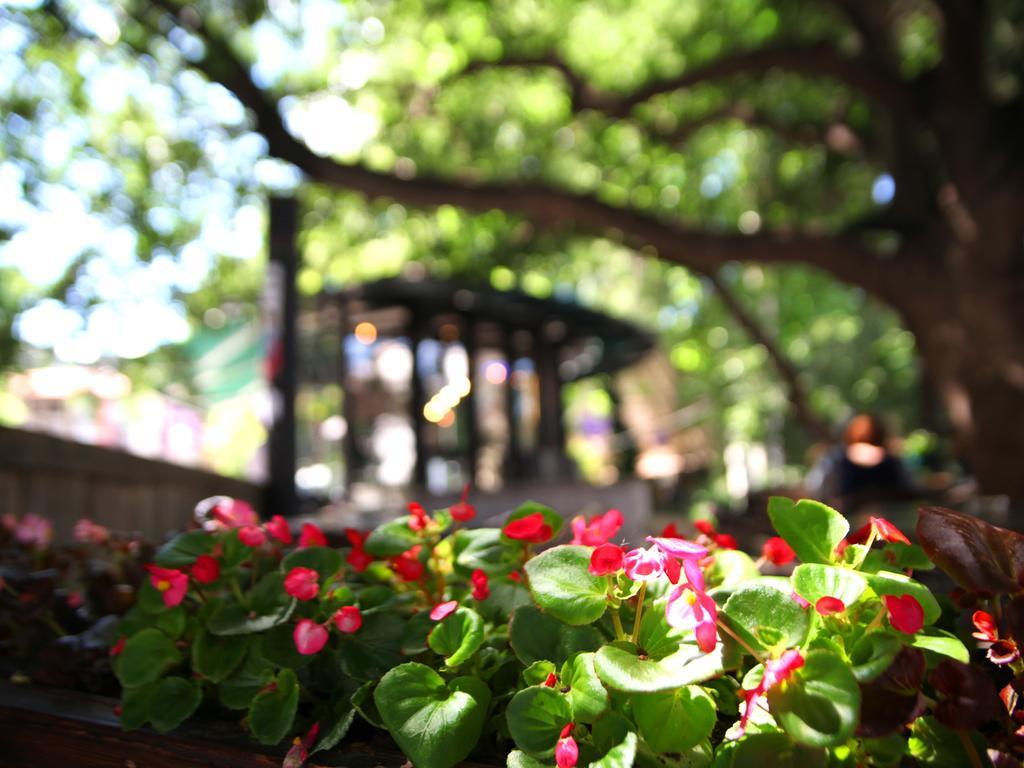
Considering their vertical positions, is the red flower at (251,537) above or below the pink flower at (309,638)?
above

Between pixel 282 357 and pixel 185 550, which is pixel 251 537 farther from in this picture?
pixel 282 357

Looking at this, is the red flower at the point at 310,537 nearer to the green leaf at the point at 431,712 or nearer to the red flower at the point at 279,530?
the red flower at the point at 279,530

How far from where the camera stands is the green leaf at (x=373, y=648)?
935 mm

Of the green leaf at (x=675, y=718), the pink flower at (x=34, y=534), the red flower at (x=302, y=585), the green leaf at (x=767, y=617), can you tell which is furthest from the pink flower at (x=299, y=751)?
the pink flower at (x=34, y=534)

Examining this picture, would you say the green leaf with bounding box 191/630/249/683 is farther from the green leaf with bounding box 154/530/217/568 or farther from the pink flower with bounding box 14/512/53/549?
the pink flower with bounding box 14/512/53/549

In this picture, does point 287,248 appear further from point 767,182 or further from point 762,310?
point 762,310

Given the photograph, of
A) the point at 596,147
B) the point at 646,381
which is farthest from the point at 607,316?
the point at 646,381

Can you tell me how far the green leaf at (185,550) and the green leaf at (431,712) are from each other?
1.32 ft

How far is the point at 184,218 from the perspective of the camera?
30.6 feet

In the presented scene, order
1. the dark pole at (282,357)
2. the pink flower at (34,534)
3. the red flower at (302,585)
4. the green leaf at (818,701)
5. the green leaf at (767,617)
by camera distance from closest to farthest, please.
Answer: the green leaf at (818,701)
the green leaf at (767,617)
the red flower at (302,585)
the pink flower at (34,534)
the dark pole at (282,357)

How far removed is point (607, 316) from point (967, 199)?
6.51 metres

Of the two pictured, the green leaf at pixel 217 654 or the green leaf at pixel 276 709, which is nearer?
the green leaf at pixel 276 709

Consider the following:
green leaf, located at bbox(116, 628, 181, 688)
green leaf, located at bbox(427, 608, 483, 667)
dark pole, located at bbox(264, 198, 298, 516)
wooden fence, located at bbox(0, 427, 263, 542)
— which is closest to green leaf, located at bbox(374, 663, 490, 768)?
green leaf, located at bbox(427, 608, 483, 667)

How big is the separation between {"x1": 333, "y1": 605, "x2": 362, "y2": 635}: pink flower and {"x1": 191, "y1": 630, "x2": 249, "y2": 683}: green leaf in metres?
0.16
